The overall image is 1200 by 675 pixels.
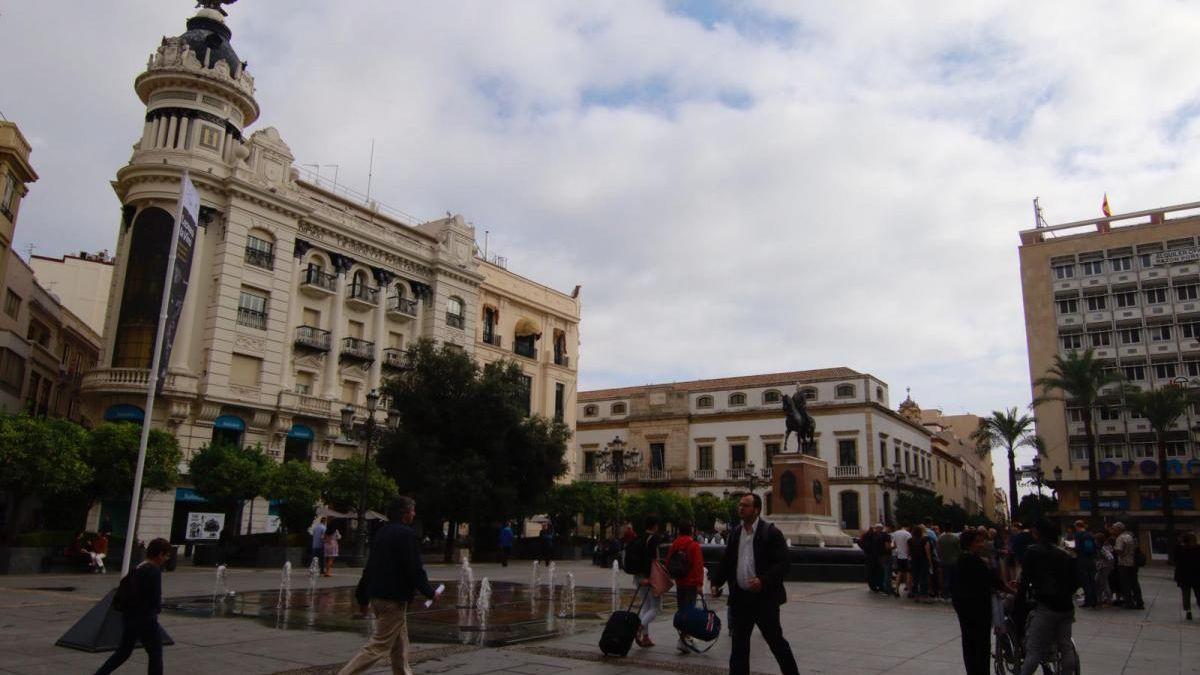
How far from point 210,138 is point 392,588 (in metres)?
32.7

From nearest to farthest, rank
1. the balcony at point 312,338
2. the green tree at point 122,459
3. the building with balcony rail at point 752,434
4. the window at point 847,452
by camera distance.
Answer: the green tree at point 122,459 < the balcony at point 312,338 < the building with balcony rail at point 752,434 < the window at point 847,452

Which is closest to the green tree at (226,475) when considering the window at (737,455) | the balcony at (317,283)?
the balcony at (317,283)

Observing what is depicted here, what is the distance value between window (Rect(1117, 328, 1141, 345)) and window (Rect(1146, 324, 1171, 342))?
651mm

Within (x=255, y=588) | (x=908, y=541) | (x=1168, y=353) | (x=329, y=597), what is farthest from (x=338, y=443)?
(x=1168, y=353)

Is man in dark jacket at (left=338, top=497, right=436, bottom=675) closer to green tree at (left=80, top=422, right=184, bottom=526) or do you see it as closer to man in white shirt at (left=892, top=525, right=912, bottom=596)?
man in white shirt at (left=892, top=525, right=912, bottom=596)

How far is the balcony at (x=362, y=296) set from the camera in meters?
38.6

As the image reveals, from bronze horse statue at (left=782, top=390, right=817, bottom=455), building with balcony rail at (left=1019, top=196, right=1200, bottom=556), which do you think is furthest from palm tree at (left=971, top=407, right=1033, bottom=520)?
bronze horse statue at (left=782, top=390, right=817, bottom=455)

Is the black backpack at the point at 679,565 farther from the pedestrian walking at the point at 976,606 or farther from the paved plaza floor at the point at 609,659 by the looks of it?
the pedestrian walking at the point at 976,606

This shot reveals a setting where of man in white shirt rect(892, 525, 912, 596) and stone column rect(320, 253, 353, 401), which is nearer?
man in white shirt rect(892, 525, 912, 596)

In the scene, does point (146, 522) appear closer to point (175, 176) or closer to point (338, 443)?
point (338, 443)

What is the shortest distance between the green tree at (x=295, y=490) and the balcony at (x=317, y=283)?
34.9 feet

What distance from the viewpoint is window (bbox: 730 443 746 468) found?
2364 inches

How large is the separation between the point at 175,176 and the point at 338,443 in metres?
13.0

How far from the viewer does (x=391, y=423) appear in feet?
103
